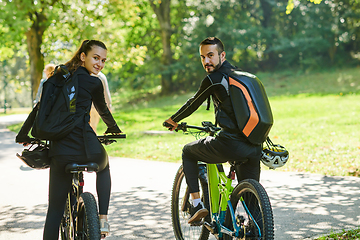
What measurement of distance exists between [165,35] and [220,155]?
33.4 meters

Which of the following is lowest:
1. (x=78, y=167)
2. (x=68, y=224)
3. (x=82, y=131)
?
(x=68, y=224)

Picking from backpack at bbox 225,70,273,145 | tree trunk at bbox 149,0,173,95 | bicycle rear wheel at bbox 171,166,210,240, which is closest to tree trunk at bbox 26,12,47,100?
tree trunk at bbox 149,0,173,95

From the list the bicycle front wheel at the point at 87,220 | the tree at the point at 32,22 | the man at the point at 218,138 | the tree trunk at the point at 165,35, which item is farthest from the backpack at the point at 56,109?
the tree trunk at the point at 165,35

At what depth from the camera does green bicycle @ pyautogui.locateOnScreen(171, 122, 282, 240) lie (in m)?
3.17

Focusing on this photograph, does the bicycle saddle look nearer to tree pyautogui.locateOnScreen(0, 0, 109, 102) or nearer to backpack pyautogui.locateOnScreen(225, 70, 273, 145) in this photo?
backpack pyautogui.locateOnScreen(225, 70, 273, 145)

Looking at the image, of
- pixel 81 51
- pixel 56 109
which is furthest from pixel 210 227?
pixel 81 51

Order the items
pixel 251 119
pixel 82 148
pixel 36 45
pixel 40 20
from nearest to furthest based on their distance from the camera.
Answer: pixel 82 148, pixel 251 119, pixel 40 20, pixel 36 45

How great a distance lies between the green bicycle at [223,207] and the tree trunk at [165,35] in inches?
1256

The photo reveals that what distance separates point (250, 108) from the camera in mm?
3416

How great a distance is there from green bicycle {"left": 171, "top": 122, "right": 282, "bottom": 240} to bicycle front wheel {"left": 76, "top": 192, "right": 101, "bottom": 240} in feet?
3.49

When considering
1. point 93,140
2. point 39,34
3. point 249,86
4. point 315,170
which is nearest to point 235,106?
point 249,86

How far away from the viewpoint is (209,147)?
3668mm

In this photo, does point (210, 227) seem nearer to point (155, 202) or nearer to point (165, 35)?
point (155, 202)

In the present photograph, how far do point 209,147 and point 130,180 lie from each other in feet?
14.6
